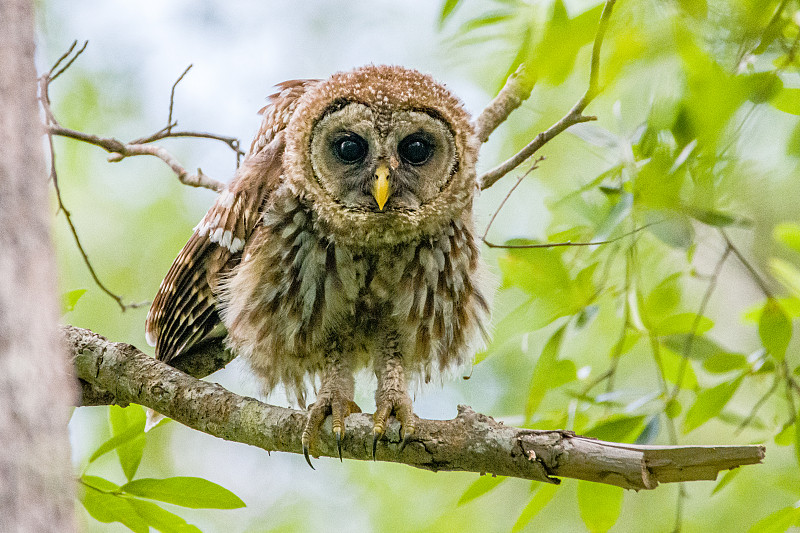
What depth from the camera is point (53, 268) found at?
930 millimetres

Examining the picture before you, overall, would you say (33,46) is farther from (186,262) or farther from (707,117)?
(186,262)

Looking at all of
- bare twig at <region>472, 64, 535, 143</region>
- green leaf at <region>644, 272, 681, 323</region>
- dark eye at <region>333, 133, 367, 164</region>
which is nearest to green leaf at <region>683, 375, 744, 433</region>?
green leaf at <region>644, 272, 681, 323</region>

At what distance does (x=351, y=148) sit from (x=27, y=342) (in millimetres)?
2016

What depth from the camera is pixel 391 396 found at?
99.0 inches

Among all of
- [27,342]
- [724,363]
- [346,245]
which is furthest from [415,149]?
[27,342]

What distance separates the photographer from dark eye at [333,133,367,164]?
2799mm

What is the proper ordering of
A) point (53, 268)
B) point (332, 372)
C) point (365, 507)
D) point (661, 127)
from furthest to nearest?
point (365, 507) < point (332, 372) < point (661, 127) < point (53, 268)

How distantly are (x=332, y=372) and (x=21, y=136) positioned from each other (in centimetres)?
193

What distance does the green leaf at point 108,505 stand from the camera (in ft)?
7.67

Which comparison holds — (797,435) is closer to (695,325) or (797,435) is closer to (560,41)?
(695,325)

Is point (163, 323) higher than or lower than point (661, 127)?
higher

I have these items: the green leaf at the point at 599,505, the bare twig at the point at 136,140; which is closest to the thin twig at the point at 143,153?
the bare twig at the point at 136,140

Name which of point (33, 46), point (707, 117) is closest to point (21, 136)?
point (33, 46)

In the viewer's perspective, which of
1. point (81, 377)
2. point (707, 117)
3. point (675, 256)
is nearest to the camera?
point (707, 117)
